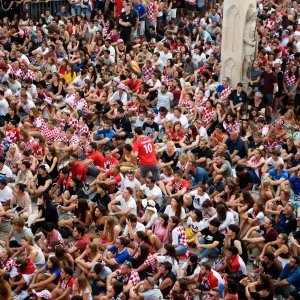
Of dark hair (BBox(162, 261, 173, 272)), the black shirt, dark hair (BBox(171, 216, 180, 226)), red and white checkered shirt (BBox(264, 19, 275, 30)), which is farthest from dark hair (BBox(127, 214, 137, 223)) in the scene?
red and white checkered shirt (BBox(264, 19, 275, 30))

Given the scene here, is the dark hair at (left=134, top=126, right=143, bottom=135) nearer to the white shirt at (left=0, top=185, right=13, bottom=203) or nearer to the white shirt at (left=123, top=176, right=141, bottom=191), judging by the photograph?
the white shirt at (left=123, top=176, right=141, bottom=191)

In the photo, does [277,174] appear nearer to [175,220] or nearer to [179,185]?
[179,185]

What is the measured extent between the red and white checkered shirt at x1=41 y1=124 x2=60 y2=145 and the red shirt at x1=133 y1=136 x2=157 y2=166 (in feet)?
7.68

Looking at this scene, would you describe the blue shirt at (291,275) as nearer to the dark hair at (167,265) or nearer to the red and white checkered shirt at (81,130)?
the dark hair at (167,265)

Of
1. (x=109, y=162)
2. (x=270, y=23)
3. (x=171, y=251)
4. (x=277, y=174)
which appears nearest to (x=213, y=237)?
(x=171, y=251)

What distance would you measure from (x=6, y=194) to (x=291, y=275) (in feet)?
16.8

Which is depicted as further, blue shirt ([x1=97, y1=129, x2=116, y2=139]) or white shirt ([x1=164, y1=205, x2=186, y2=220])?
blue shirt ([x1=97, y1=129, x2=116, y2=139])

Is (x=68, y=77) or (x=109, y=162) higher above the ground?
(x=68, y=77)

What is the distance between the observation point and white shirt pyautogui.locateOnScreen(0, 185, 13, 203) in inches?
553

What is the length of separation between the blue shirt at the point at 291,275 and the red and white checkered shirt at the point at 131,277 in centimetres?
206

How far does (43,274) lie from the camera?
39.4 feet

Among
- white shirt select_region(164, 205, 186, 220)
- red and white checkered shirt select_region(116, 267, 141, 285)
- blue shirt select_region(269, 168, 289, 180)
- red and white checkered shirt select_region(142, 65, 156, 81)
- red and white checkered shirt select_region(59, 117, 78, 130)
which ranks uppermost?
red and white checkered shirt select_region(142, 65, 156, 81)

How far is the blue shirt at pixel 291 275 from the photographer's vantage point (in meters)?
11.7

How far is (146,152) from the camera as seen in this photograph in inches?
575
